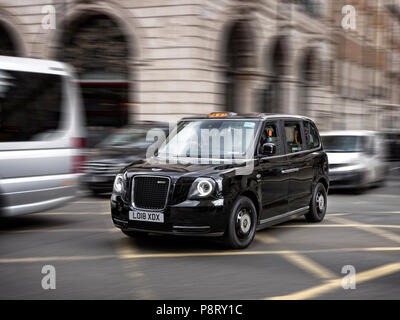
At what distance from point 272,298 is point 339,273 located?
118 cm

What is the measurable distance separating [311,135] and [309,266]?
3.43 metres

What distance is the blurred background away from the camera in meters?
7.72

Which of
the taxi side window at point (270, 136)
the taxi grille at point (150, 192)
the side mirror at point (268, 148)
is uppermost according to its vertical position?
the taxi side window at point (270, 136)

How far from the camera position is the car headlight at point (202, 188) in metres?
6.57

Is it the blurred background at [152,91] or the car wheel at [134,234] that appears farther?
the blurred background at [152,91]

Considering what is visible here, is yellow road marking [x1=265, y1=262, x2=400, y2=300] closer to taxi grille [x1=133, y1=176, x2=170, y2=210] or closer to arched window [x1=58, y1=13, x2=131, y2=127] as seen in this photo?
taxi grille [x1=133, y1=176, x2=170, y2=210]

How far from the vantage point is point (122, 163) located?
11.8m

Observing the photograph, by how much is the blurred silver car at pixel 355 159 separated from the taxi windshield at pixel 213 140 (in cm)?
587

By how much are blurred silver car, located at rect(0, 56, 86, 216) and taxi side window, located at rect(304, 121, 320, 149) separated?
328cm

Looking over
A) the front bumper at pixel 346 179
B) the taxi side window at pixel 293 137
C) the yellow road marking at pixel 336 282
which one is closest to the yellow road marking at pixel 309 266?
the yellow road marking at pixel 336 282

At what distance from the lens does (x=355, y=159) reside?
43.3ft

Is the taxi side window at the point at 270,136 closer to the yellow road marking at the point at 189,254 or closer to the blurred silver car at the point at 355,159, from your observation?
the yellow road marking at the point at 189,254

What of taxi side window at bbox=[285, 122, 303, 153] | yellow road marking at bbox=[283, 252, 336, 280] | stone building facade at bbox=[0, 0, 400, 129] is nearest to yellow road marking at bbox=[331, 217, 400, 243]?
taxi side window at bbox=[285, 122, 303, 153]
